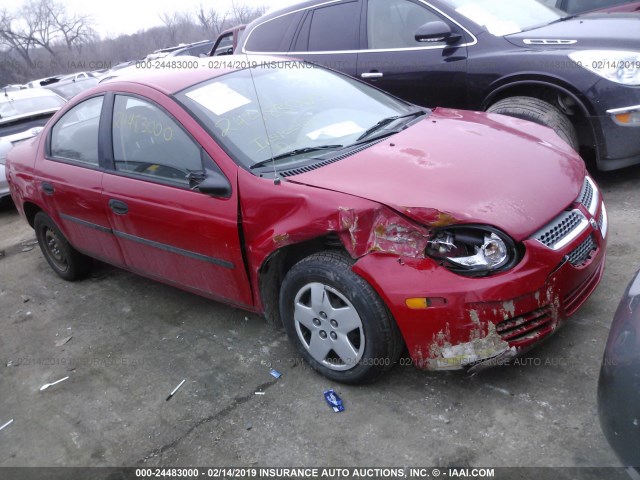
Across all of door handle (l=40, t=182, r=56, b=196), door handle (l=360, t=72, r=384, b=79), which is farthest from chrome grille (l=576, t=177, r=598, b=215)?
door handle (l=40, t=182, r=56, b=196)

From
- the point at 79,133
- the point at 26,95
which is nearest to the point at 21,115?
the point at 26,95

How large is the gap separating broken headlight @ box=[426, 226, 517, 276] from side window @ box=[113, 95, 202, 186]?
137 centimetres

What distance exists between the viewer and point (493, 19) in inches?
196

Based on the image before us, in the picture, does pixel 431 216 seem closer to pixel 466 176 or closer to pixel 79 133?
pixel 466 176

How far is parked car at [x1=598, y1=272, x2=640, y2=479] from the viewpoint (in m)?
1.70

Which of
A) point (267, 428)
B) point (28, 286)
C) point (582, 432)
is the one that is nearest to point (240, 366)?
point (267, 428)

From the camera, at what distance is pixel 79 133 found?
407 cm

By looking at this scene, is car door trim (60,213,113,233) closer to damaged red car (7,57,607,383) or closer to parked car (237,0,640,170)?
damaged red car (7,57,607,383)

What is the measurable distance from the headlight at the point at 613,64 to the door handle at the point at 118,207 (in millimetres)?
3335

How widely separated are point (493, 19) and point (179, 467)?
4.27 m

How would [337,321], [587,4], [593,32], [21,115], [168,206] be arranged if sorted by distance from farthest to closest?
1. [587,4]
2. [21,115]
3. [593,32]
4. [168,206]
5. [337,321]

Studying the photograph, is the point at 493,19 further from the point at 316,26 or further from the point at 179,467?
the point at 179,467

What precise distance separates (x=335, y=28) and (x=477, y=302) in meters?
4.04

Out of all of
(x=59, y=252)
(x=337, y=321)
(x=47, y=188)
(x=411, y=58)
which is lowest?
(x=59, y=252)
